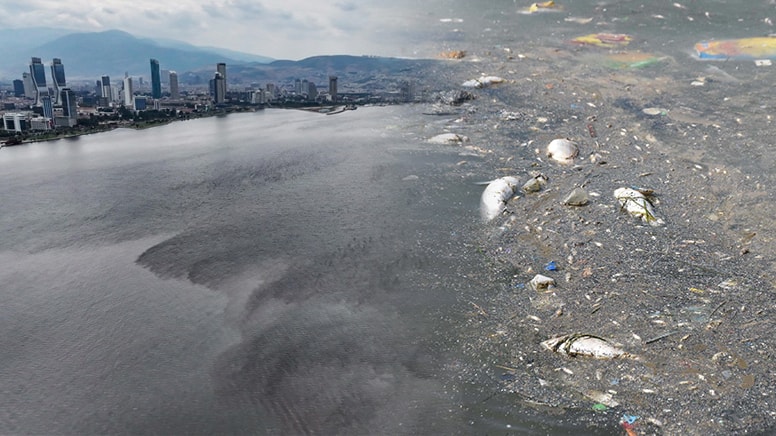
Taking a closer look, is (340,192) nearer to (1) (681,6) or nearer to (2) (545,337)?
(2) (545,337)

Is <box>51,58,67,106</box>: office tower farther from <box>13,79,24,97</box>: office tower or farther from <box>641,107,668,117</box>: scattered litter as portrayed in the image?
<box>641,107,668,117</box>: scattered litter

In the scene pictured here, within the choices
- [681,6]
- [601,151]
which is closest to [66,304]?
[601,151]

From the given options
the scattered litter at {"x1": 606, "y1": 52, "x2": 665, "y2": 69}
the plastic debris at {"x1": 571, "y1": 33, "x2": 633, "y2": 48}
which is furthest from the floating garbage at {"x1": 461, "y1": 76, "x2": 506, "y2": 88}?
the scattered litter at {"x1": 606, "y1": 52, "x2": 665, "y2": 69}

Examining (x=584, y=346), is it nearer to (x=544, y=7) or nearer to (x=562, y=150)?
(x=562, y=150)

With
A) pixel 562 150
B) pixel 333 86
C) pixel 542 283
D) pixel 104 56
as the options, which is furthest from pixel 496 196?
pixel 104 56

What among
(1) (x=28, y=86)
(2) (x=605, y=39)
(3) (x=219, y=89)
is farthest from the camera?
(1) (x=28, y=86)

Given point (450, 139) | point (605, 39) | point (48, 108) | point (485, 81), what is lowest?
point (450, 139)
